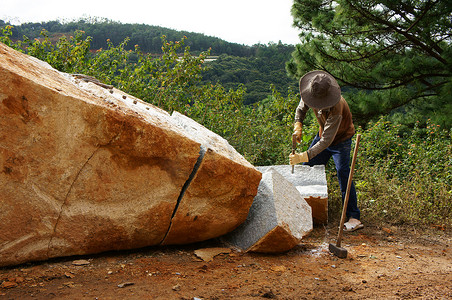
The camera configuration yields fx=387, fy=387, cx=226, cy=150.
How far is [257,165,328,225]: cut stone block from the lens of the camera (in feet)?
13.8

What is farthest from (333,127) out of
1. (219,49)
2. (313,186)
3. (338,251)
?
(219,49)

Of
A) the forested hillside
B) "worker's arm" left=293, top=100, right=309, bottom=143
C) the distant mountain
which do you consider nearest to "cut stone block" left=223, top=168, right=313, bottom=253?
"worker's arm" left=293, top=100, right=309, bottom=143

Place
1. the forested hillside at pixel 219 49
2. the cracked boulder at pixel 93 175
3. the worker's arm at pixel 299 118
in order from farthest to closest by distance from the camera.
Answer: the forested hillside at pixel 219 49 < the worker's arm at pixel 299 118 < the cracked boulder at pixel 93 175

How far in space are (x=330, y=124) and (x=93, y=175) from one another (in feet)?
8.09

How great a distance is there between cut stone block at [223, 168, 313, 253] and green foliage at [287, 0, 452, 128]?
5.01 metres

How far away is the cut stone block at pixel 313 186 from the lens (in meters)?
4.21

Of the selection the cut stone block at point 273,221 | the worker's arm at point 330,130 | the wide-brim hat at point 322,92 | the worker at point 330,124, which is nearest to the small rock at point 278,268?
the cut stone block at point 273,221

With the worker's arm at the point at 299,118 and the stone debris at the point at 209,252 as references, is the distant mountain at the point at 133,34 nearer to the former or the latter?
the worker's arm at the point at 299,118

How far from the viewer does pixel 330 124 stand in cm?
406

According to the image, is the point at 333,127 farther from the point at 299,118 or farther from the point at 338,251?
the point at 338,251

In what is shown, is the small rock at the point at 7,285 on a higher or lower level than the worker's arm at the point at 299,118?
lower

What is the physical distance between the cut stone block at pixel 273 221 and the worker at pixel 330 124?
57 cm

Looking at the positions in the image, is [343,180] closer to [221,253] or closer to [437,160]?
[221,253]

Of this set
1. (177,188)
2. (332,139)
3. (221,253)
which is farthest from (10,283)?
(332,139)
